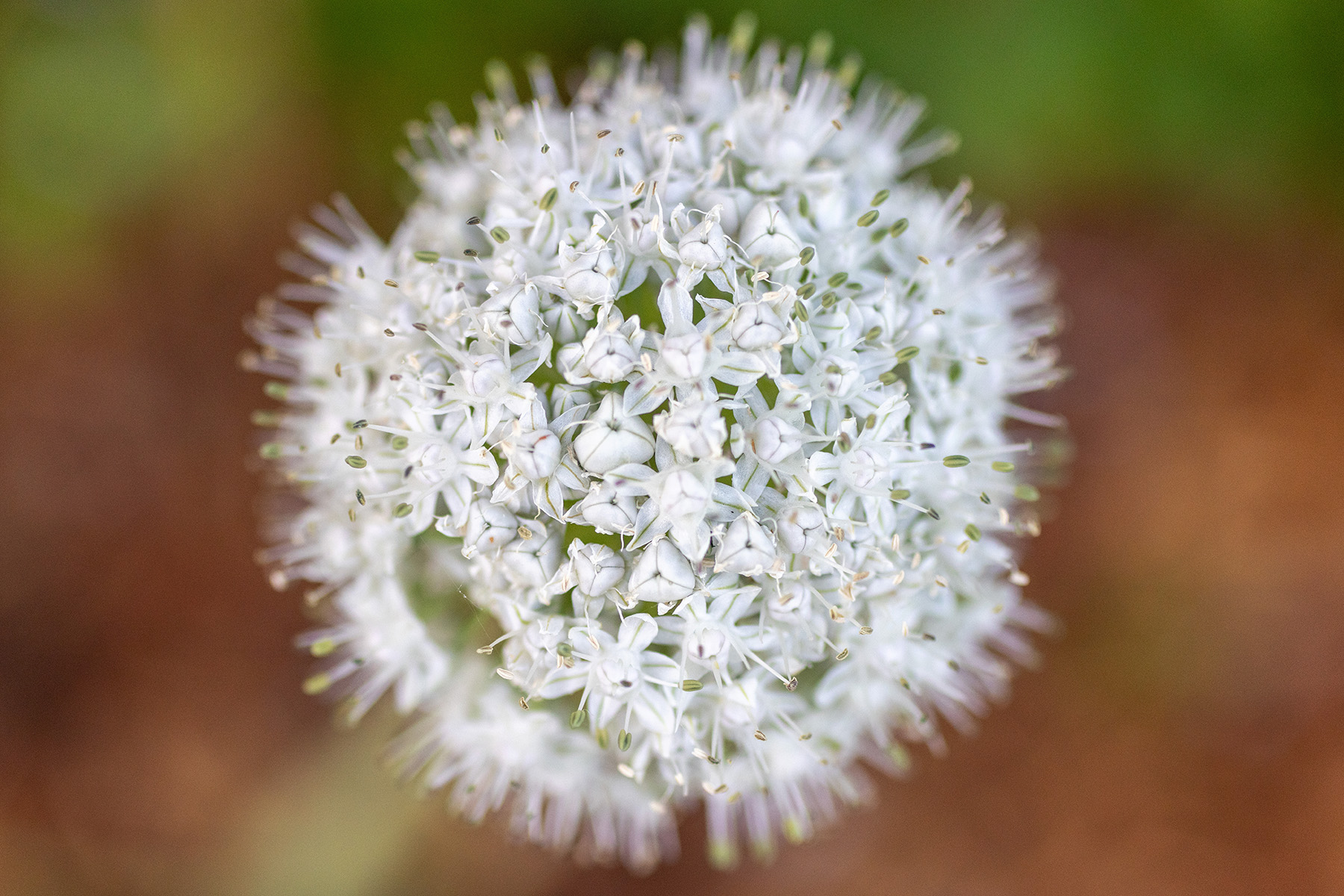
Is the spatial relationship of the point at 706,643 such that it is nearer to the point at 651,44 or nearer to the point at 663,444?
the point at 663,444

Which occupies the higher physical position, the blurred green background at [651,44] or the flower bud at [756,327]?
the blurred green background at [651,44]

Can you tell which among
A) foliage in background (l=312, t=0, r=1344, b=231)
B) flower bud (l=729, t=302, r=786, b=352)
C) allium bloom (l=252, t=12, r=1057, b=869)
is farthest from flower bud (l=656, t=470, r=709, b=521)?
foliage in background (l=312, t=0, r=1344, b=231)

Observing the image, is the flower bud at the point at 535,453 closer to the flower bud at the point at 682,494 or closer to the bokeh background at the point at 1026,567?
the flower bud at the point at 682,494

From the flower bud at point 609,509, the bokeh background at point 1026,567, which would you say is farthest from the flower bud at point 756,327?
the bokeh background at point 1026,567

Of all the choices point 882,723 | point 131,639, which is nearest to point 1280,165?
point 882,723

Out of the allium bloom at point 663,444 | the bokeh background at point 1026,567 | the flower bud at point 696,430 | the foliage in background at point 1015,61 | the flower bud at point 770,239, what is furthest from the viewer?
the bokeh background at point 1026,567

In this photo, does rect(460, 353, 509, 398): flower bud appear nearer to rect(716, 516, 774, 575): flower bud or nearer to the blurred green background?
rect(716, 516, 774, 575): flower bud
